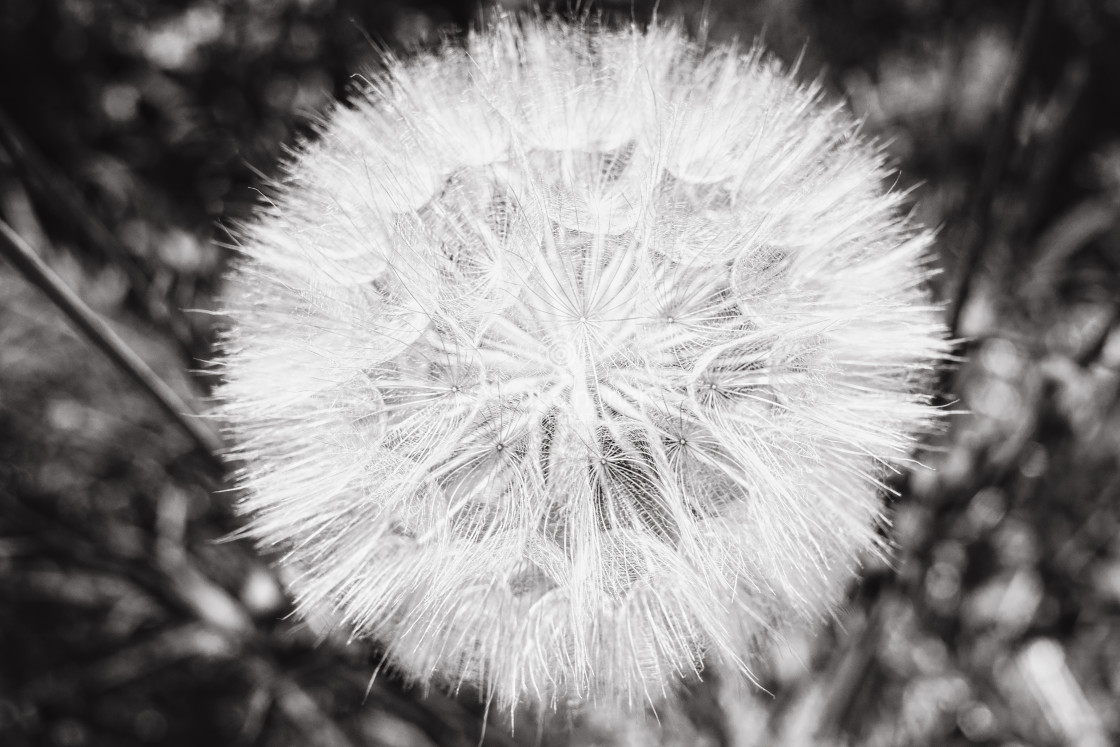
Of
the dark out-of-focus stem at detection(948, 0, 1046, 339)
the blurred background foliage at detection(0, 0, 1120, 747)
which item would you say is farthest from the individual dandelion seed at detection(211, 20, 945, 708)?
the blurred background foliage at detection(0, 0, 1120, 747)

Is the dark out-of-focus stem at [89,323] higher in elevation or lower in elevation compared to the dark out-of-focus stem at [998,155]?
lower

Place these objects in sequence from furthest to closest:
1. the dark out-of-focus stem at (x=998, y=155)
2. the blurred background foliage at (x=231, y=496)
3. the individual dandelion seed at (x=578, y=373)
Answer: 1. the blurred background foliage at (x=231, y=496)
2. the dark out-of-focus stem at (x=998, y=155)
3. the individual dandelion seed at (x=578, y=373)

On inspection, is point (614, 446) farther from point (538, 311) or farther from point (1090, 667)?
point (1090, 667)

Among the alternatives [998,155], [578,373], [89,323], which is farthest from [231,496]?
[998,155]

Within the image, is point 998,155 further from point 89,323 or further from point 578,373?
point 89,323

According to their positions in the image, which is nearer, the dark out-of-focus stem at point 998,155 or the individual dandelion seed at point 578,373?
the individual dandelion seed at point 578,373

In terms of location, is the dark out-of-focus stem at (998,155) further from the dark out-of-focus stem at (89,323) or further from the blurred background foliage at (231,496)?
the dark out-of-focus stem at (89,323)

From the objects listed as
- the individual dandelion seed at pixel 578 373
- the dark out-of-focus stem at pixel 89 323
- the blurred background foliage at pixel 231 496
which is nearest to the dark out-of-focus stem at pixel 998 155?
the individual dandelion seed at pixel 578 373
